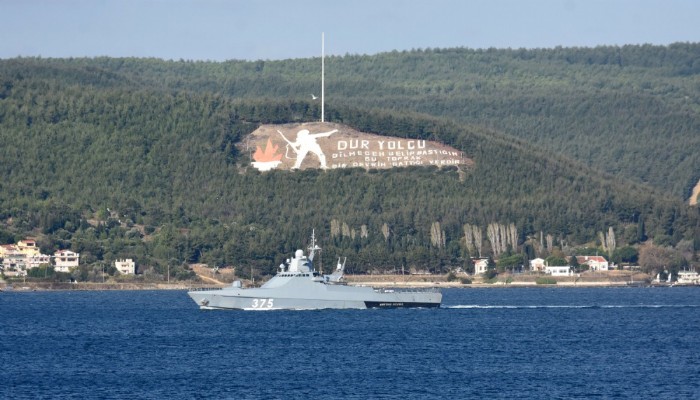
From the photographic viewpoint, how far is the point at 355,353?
106 metres

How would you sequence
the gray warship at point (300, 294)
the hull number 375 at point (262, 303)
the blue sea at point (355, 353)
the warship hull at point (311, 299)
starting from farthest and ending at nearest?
the hull number 375 at point (262, 303), the warship hull at point (311, 299), the gray warship at point (300, 294), the blue sea at point (355, 353)

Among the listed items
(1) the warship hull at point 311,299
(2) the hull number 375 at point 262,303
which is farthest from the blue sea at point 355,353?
(2) the hull number 375 at point 262,303

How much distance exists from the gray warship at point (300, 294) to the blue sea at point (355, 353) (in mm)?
1123

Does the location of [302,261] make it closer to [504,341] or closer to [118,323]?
[118,323]

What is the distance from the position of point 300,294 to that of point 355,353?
32925mm

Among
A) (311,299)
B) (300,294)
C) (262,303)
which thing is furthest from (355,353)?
(262,303)

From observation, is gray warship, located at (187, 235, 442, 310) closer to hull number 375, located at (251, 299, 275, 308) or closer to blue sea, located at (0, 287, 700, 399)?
hull number 375, located at (251, 299, 275, 308)

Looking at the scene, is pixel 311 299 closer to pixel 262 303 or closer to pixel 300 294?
pixel 300 294

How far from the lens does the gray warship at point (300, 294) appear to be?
138 meters

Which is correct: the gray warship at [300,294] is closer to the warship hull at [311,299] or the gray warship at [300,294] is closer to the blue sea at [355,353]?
the warship hull at [311,299]

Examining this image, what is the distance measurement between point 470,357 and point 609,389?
17.8 m

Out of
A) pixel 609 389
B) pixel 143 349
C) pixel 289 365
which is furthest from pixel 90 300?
pixel 609 389

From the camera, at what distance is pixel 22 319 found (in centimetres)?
14138

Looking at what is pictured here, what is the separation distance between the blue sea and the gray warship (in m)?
1.12
